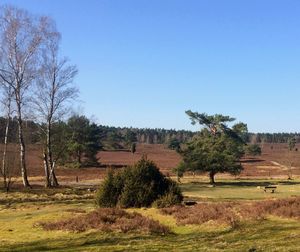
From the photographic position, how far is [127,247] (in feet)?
46.2

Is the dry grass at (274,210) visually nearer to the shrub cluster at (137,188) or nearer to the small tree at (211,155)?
the shrub cluster at (137,188)

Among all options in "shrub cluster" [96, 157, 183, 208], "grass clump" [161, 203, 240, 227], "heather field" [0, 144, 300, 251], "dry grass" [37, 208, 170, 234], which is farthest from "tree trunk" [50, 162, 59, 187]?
"dry grass" [37, 208, 170, 234]

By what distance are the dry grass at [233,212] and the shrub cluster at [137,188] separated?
12.5 ft

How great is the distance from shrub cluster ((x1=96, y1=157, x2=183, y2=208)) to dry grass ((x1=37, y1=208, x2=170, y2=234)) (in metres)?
6.52

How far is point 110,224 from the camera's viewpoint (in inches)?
746

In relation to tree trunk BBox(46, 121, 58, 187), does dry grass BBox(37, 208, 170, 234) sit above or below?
below

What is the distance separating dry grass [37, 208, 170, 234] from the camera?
1786 cm

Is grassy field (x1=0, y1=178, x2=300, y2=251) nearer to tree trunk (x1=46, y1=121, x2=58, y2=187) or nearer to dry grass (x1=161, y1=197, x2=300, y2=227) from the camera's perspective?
dry grass (x1=161, y1=197, x2=300, y2=227)

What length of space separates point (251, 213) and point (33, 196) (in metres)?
20.6

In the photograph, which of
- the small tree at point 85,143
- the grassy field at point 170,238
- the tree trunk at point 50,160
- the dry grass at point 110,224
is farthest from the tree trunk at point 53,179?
the small tree at point 85,143

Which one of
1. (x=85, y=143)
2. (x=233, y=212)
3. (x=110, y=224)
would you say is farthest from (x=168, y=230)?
(x=85, y=143)

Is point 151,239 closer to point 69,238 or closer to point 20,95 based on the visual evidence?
point 69,238

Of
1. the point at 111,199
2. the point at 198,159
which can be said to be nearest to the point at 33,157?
the point at 198,159

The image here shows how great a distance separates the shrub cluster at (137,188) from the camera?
1082 inches
